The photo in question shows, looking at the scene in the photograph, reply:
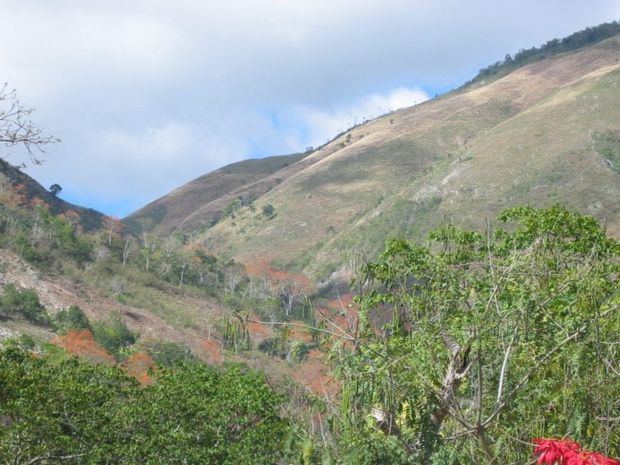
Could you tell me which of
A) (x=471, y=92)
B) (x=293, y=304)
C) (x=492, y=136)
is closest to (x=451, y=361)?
(x=293, y=304)

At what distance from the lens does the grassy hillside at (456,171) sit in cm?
6744

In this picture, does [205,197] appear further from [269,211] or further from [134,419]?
[134,419]

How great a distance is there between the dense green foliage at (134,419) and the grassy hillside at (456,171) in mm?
26527

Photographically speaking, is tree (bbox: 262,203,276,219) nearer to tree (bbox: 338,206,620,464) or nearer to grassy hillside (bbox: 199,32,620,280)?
grassy hillside (bbox: 199,32,620,280)

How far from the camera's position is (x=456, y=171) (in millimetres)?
77688

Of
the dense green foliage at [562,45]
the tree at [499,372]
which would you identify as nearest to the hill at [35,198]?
the tree at [499,372]

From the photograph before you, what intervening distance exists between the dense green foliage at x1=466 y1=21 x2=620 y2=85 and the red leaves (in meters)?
136

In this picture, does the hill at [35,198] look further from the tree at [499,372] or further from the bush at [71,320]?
the tree at [499,372]

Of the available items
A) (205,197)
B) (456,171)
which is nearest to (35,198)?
(456,171)

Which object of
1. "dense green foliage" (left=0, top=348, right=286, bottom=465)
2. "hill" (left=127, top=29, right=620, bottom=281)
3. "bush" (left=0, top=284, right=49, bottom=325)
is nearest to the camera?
"dense green foliage" (left=0, top=348, right=286, bottom=465)

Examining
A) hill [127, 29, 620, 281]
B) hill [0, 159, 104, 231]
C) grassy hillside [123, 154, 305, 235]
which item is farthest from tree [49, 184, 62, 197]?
grassy hillside [123, 154, 305, 235]

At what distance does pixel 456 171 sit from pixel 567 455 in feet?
242

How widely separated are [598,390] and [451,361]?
1499mm

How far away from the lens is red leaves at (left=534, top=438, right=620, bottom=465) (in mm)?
5117
